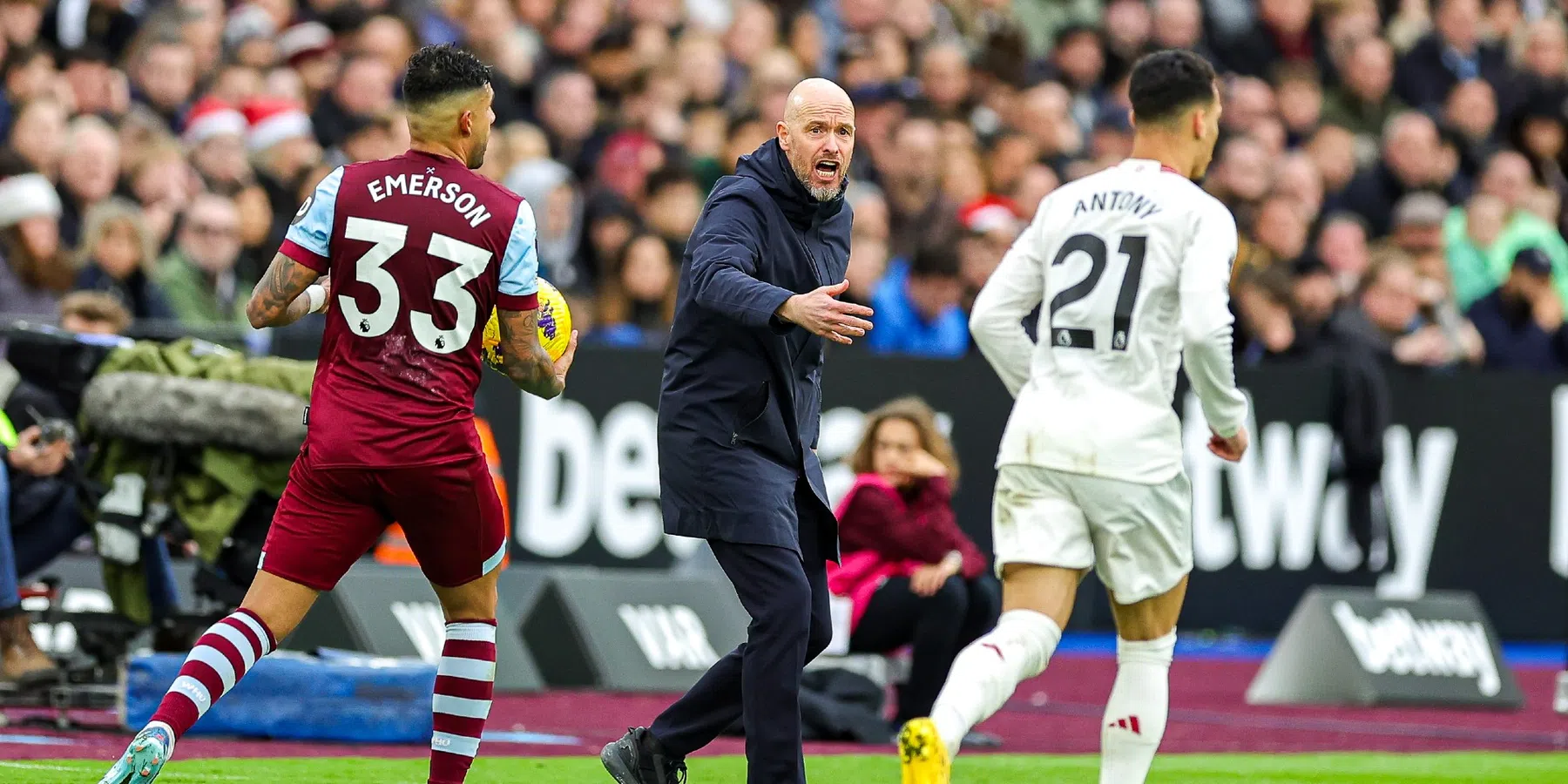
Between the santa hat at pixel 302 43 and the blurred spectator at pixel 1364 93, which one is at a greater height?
the blurred spectator at pixel 1364 93

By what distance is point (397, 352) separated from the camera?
643 cm

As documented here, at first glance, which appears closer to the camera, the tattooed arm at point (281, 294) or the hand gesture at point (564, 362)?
the tattooed arm at point (281, 294)

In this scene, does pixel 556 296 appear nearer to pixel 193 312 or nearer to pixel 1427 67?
pixel 193 312

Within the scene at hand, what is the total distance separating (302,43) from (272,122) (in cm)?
135

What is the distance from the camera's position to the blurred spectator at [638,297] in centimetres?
1395

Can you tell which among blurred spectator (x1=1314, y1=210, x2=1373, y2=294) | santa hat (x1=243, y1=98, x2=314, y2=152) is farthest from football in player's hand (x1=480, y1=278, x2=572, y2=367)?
blurred spectator (x1=1314, y1=210, x2=1373, y2=294)

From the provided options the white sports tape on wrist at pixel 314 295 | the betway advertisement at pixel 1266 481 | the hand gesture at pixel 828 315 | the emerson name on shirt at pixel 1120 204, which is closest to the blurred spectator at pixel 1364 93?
the betway advertisement at pixel 1266 481

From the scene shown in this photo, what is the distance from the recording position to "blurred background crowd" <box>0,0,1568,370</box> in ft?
43.5

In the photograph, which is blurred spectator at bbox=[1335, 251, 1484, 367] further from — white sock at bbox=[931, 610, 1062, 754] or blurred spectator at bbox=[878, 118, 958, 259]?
white sock at bbox=[931, 610, 1062, 754]

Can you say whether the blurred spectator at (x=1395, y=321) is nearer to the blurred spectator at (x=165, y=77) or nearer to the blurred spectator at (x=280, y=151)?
the blurred spectator at (x=280, y=151)

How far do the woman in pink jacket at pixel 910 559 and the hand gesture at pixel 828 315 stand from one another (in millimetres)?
4013

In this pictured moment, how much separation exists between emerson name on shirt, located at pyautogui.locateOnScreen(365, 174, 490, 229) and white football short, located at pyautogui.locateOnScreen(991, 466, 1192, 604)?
6.11ft

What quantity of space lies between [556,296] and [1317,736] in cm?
545

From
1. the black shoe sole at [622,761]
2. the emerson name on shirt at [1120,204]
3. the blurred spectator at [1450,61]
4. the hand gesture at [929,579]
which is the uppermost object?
the blurred spectator at [1450,61]
